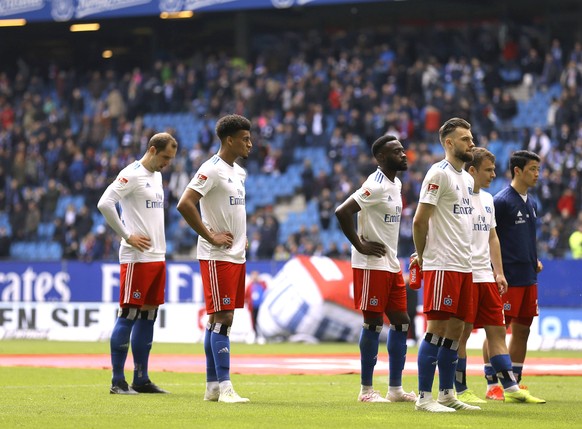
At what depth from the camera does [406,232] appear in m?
28.7

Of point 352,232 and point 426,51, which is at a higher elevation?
point 426,51

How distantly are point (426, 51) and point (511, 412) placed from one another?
87.3 feet

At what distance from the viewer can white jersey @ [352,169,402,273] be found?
37.2ft

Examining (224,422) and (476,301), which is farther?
(476,301)

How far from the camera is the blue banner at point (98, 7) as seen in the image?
3597 centimetres

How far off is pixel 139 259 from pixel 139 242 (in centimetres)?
25

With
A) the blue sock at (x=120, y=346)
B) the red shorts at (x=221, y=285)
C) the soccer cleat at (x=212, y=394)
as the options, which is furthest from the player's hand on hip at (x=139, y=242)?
the soccer cleat at (x=212, y=394)

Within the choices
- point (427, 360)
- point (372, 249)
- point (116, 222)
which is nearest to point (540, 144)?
point (372, 249)

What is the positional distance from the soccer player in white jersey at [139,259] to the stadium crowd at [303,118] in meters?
16.1

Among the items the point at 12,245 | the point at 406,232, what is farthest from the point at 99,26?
the point at 406,232

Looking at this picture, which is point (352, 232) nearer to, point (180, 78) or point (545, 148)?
point (545, 148)

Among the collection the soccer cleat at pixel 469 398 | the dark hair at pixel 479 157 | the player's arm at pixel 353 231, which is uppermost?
the dark hair at pixel 479 157

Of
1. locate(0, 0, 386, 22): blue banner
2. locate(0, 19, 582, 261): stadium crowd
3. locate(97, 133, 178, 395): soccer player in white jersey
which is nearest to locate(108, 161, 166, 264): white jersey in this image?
locate(97, 133, 178, 395): soccer player in white jersey

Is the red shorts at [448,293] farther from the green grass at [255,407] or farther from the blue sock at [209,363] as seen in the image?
the blue sock at [209,363]
